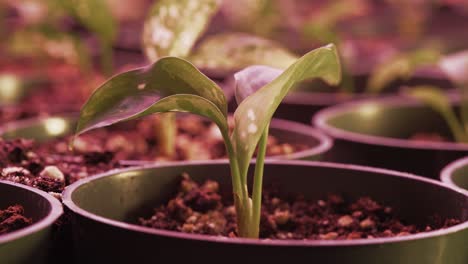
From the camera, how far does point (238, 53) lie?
1557 mm

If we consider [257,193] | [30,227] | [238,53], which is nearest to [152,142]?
[238,53]

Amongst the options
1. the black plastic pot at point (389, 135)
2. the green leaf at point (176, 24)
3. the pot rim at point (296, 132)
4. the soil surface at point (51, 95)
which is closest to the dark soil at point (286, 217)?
the pot rim at point (296, 132)

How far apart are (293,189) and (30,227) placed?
43cm

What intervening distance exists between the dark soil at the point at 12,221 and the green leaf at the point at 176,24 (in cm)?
60

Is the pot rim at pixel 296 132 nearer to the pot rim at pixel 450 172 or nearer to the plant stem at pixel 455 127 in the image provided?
the pot rim at pixel 450 172

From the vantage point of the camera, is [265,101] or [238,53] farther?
[238,53]

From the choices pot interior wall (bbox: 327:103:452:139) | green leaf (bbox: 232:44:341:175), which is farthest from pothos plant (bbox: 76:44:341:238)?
pot interior wall (bbox: 327:103:452:139)

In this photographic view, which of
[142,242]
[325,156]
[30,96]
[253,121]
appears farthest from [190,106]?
[30,96]

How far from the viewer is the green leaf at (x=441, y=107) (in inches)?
70.5

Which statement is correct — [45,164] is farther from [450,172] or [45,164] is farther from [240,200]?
[450,172]

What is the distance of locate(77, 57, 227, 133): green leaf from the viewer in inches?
35.6

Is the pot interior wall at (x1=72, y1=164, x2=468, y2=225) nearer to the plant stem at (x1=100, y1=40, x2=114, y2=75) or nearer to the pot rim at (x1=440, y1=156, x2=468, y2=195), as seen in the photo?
the pot rim at (x1=440, y1=156, x2=468, y2=195)

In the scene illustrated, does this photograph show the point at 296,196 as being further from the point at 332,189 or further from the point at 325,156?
the point at 325,156

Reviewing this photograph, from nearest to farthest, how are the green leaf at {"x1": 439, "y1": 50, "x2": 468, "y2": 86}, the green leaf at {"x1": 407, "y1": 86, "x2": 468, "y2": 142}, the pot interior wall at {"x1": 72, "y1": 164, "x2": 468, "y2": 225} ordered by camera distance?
the pot interior wall at {"x1": 72, "y1": 164, "x2": 468, "y2": 225}
the green leaf at {"x1": 407, "y1": 86, "x2": 468, "y2": 142}
the green leaf at {"x1": 439, "y1": 50, "x2": 468, "y2": 86}
